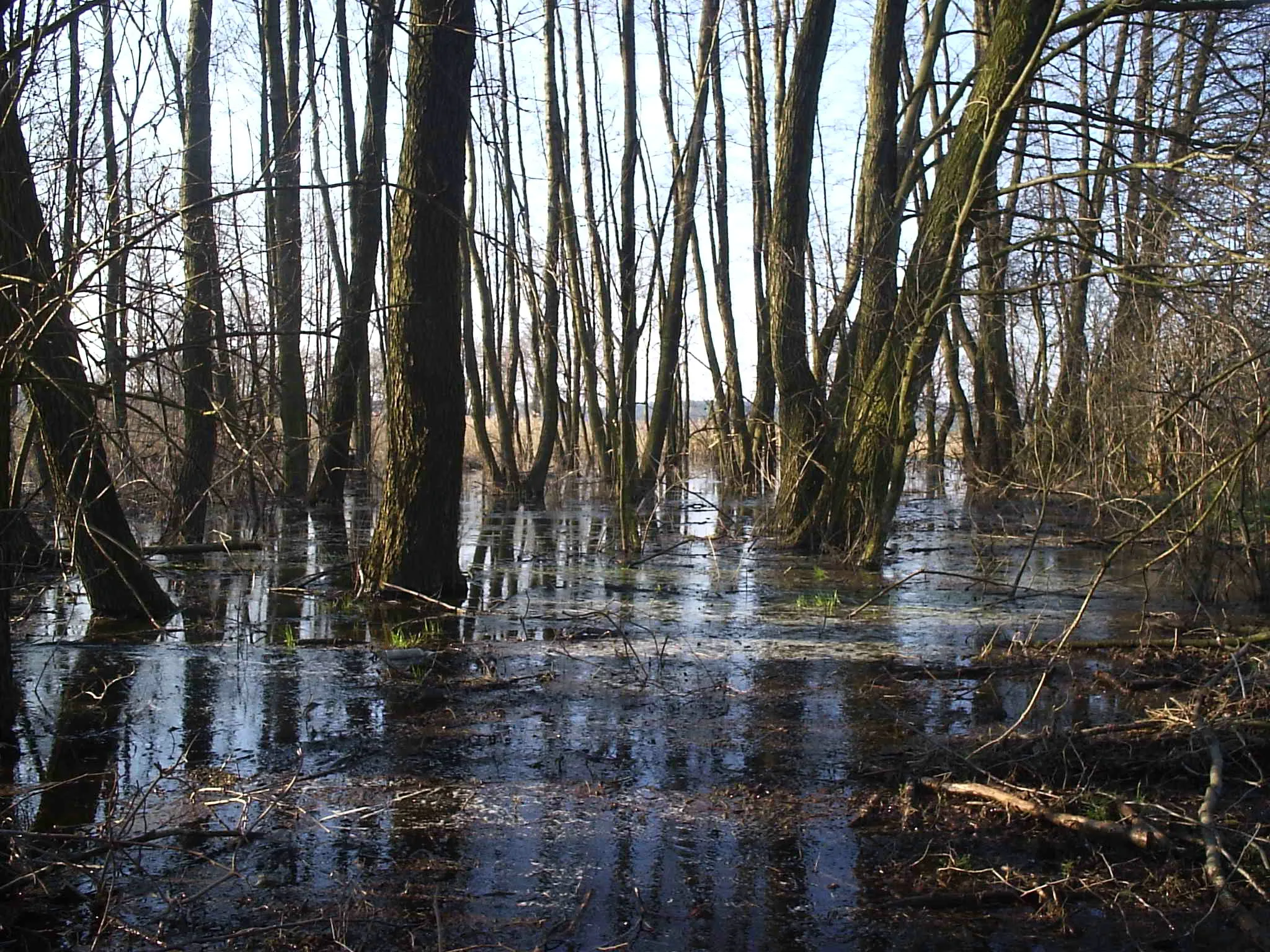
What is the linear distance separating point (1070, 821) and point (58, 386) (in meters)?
3.56

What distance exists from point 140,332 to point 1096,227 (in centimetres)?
612

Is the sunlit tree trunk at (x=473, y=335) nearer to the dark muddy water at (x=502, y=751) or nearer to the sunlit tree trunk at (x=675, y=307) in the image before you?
the sunlit tree trunk at (x=675, y=307)

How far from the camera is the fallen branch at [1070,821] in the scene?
352 centimetres

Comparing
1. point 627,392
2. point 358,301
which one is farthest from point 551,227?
point 627,392

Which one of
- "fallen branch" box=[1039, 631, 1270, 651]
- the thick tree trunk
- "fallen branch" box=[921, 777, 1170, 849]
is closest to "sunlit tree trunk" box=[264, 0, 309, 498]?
the thick tree trunk

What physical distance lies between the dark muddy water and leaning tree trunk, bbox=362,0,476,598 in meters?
0.56

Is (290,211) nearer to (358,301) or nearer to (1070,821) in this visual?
(358,301)

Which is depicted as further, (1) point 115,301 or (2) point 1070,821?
(1) point 115,301

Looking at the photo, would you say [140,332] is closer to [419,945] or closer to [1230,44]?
[419,945]

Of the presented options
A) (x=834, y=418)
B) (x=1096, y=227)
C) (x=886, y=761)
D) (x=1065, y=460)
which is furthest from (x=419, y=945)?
(x=1065, y=460)

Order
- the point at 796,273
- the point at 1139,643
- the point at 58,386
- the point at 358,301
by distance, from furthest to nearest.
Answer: the point at 358,301 < the point at 796,273 < the point at 1139,643 < the point at 58,386

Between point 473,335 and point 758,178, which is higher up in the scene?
point 758,178

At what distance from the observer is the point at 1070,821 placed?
3.64 m

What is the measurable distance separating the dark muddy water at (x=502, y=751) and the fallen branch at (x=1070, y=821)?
397 millimetres
